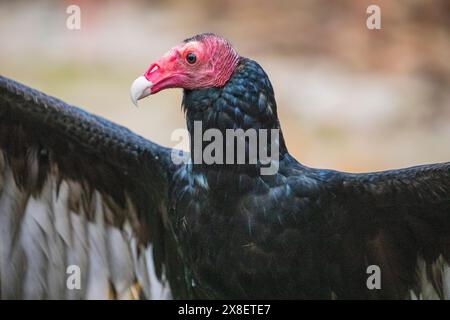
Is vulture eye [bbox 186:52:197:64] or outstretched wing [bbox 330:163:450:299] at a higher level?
vulture eye [bbox 186:52:197:64]

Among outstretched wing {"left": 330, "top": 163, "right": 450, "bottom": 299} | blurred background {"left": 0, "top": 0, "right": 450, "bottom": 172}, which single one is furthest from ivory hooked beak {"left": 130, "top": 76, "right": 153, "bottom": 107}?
blurred background {"left": 0, "top": 0, "right": 450, "bottom": 172}

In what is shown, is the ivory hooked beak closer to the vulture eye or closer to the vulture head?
the vulture head

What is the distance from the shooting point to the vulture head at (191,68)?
122 inches

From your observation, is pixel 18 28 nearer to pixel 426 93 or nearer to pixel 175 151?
pixel 175 151

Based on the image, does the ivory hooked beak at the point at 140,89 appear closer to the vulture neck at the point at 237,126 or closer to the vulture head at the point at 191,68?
the vulture head at the point at 191,68

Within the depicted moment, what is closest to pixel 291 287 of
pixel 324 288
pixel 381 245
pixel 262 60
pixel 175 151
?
pixel 324 288

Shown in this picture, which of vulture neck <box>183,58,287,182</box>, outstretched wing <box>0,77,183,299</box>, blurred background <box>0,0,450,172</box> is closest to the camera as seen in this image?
vulture neck <box>183,58,287,182</box>

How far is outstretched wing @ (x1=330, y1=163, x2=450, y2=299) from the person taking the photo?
3123 millimetres

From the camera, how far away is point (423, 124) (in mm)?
4805

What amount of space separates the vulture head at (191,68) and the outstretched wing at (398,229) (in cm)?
62

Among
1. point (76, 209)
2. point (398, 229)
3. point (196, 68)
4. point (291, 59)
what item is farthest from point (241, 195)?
point (291, 59)

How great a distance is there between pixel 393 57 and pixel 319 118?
578 mm

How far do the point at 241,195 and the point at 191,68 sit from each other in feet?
1.74

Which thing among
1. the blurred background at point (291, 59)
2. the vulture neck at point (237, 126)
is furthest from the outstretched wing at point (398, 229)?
the blurred background at point (291, 59)
